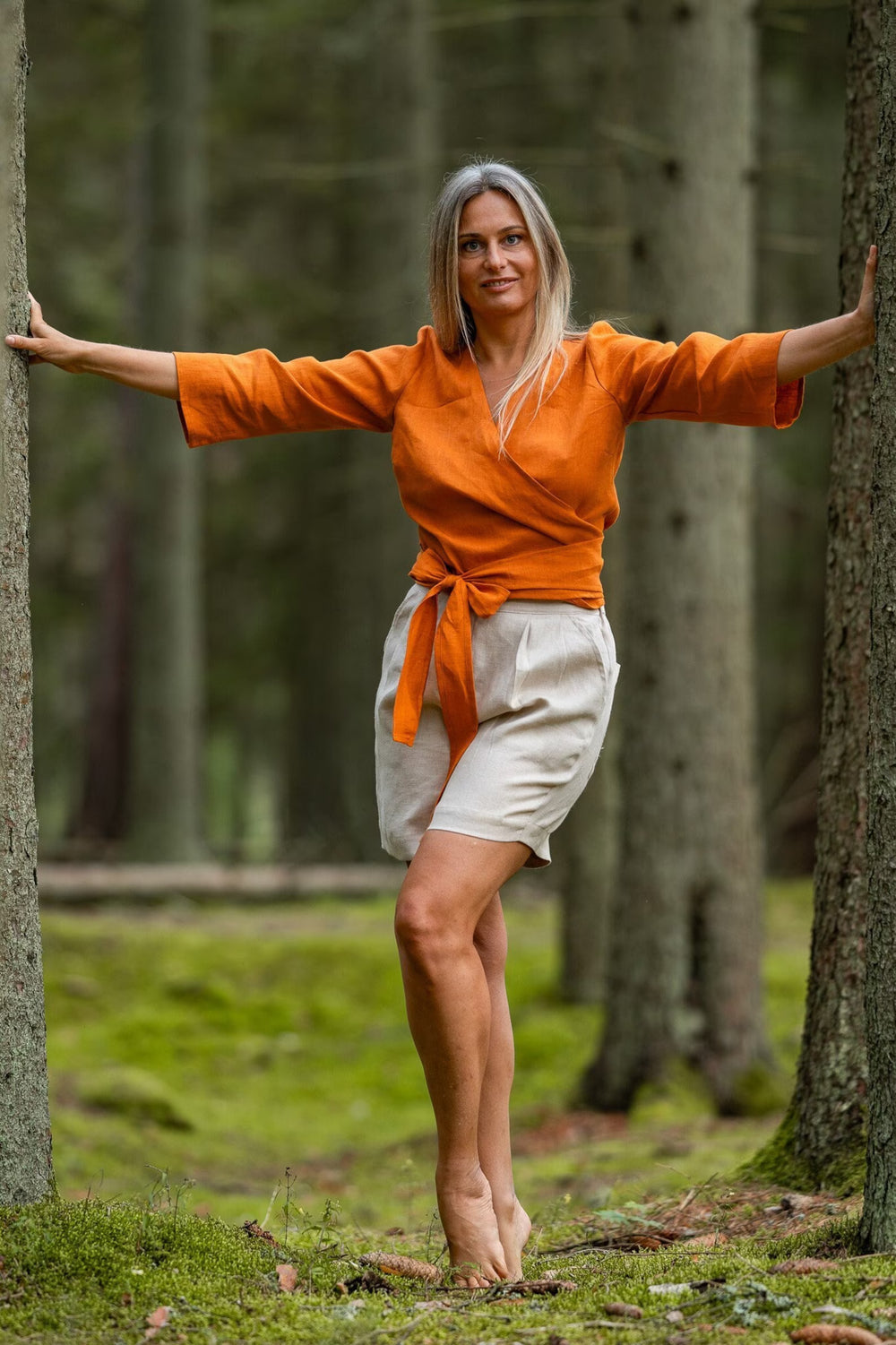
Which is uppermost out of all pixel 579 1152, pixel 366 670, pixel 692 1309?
pixel 366 670

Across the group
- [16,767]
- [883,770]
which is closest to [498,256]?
[883,770]

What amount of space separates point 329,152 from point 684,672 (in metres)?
12.9

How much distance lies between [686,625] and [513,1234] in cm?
448

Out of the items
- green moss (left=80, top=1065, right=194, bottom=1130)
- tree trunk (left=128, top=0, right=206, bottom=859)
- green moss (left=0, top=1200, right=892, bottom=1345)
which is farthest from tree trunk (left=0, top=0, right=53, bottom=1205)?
tree trunk (left=128, top=0, right=206, bottom=859)

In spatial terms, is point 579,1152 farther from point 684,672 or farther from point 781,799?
point 781,799

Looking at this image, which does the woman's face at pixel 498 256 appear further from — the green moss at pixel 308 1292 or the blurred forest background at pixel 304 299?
the blurred forest background at pixel 304 299

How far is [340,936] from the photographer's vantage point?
35.8ft

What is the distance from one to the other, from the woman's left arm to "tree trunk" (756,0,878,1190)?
111 cm

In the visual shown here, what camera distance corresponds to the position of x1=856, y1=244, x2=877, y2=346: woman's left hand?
333cm

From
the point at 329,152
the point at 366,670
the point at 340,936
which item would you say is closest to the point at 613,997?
the point at 340,936

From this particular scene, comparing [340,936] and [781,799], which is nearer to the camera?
[340,936]

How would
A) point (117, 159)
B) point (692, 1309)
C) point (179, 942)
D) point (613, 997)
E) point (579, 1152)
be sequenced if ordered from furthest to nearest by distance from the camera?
point (117, 159)
point (179, 942)
point (613, 997)
point (579, 1152)
point (692, 1309)

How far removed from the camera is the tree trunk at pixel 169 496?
14.5m

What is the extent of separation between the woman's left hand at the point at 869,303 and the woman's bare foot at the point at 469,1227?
2102mm
